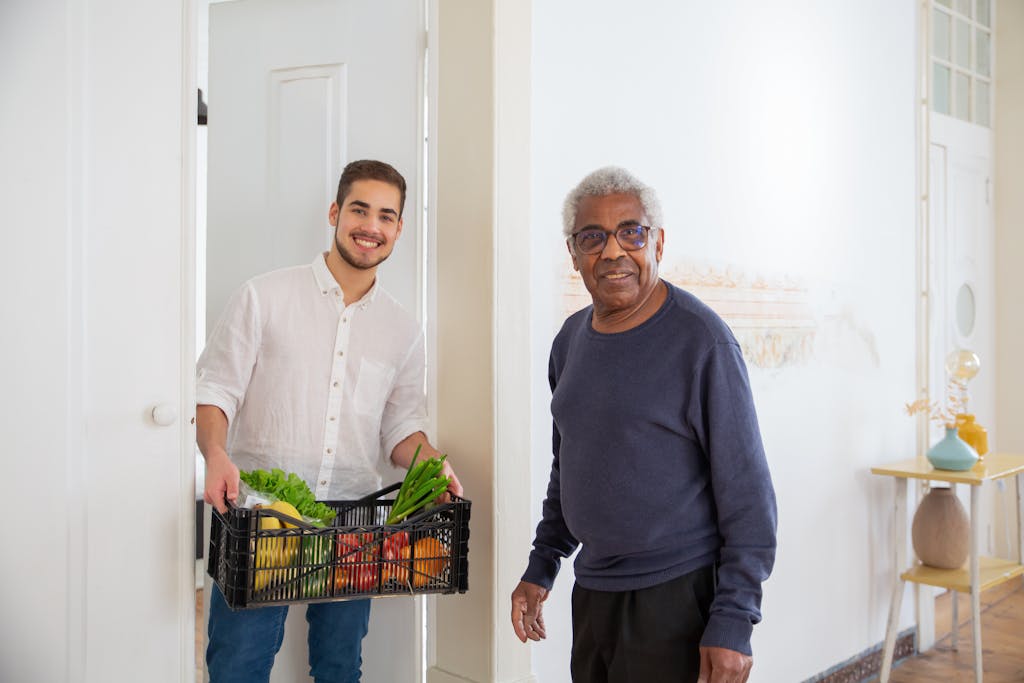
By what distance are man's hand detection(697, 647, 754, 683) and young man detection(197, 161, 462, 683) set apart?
66 centimetres

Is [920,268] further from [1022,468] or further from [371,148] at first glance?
[371,148]

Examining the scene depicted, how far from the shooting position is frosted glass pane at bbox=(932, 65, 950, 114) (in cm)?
448

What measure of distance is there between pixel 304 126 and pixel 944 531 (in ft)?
9.61

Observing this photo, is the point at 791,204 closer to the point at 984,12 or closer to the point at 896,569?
the point at 896,569

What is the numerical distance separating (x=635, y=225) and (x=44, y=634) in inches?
54.3

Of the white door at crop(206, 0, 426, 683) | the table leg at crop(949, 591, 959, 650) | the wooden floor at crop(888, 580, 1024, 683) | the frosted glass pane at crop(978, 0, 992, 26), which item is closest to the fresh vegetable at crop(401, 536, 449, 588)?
the white door at crop(206, 0, 426, 683)

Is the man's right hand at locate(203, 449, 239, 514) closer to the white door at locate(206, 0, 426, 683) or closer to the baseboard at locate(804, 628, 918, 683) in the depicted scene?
the white door at locate(206, 0, 426, 683)

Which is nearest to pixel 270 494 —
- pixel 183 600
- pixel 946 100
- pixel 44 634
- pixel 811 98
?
pixel 183 600

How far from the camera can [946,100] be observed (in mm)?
4590

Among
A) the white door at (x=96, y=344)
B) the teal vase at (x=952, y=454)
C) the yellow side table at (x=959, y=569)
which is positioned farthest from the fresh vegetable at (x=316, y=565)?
the teal vase at (x=952, y=454)

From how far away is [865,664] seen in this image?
374 cm

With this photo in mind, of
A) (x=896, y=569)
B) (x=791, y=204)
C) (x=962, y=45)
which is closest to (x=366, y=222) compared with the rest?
(x=791, y=204)

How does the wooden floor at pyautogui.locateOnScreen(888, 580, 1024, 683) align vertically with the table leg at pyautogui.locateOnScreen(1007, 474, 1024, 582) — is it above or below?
below

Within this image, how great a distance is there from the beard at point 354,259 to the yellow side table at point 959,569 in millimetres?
2477
